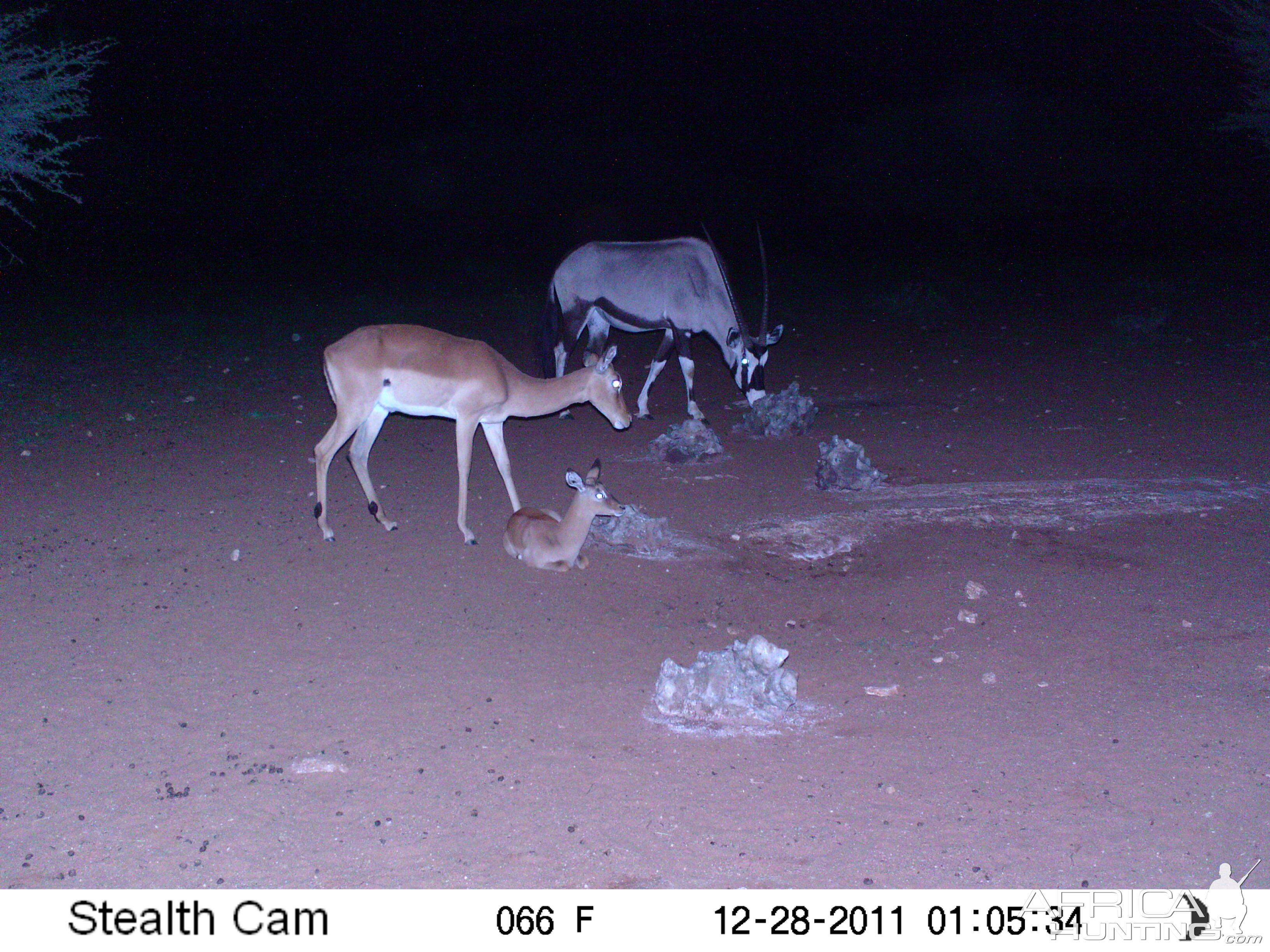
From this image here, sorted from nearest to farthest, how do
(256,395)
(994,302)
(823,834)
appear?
(823,834)
(256,395)
(994,302)

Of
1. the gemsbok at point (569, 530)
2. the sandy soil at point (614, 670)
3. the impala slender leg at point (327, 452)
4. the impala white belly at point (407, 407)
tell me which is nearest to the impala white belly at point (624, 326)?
the sandy soil at point (614, 670)

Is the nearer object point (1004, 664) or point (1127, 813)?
point (1127, 813)

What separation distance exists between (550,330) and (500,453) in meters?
4.67

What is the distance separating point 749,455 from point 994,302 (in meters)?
10.1

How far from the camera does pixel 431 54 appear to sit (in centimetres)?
4294

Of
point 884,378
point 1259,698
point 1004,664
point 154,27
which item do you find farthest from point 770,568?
point 154,27

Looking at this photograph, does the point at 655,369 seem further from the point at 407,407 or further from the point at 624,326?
the point at 407,407

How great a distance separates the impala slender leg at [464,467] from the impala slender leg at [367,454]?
55 centimetres

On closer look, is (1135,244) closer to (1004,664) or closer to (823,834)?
(1004,664)

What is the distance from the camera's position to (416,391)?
25.1ft

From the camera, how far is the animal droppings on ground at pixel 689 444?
32.4ft

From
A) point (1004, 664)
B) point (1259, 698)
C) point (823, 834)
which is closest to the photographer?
point (823, 834)

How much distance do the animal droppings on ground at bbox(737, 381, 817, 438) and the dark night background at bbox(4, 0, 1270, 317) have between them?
12972mm

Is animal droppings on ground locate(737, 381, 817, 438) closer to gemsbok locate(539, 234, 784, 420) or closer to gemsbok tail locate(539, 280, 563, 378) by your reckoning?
gemsbok locate(539, 234, 784, 420)
